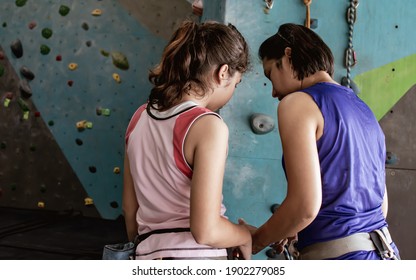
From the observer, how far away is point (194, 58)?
0.96 m

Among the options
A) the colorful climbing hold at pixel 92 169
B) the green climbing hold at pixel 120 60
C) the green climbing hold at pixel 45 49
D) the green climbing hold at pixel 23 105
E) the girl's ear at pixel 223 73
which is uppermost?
the girl's ear at pixel 223 73

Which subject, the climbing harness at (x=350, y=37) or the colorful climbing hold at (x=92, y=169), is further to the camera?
the colorful climbing hold at (x=92, y=169)

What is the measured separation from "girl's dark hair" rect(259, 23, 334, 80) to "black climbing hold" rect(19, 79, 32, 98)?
3.50m

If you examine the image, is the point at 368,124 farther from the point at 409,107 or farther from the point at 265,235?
the point at 409,107

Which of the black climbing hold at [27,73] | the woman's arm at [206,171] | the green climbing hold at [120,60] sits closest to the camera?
the woman's arm at [206,171]

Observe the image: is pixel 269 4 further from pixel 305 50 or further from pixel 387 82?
pixel 305 50

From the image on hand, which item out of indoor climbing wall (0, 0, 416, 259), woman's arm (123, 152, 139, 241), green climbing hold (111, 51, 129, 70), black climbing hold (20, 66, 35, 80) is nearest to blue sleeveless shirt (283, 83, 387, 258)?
woman's arm (123, 152, 139, 241)

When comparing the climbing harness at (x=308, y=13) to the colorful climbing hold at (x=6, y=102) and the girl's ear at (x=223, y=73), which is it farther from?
the colorful climbing hold at (x=6, y=102)

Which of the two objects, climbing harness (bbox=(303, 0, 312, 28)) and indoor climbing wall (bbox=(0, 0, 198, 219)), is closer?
climbing harness (bbox=(303, 0, 312, 28))

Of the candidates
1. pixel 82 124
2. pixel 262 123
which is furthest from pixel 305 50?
pixel 82 124

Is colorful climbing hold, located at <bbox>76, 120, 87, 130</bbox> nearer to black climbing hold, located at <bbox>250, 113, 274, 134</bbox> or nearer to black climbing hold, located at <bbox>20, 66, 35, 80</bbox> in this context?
black climbing hold, located at <bbox>20, 66, 35, 80</bbox>

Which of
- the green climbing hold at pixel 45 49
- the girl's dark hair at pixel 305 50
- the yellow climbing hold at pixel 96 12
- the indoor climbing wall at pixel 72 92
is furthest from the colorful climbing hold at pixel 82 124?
the girl's dark hair at pixel 305 50

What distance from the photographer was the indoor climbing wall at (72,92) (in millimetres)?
3846

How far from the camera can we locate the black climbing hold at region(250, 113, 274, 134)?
2146 mm
